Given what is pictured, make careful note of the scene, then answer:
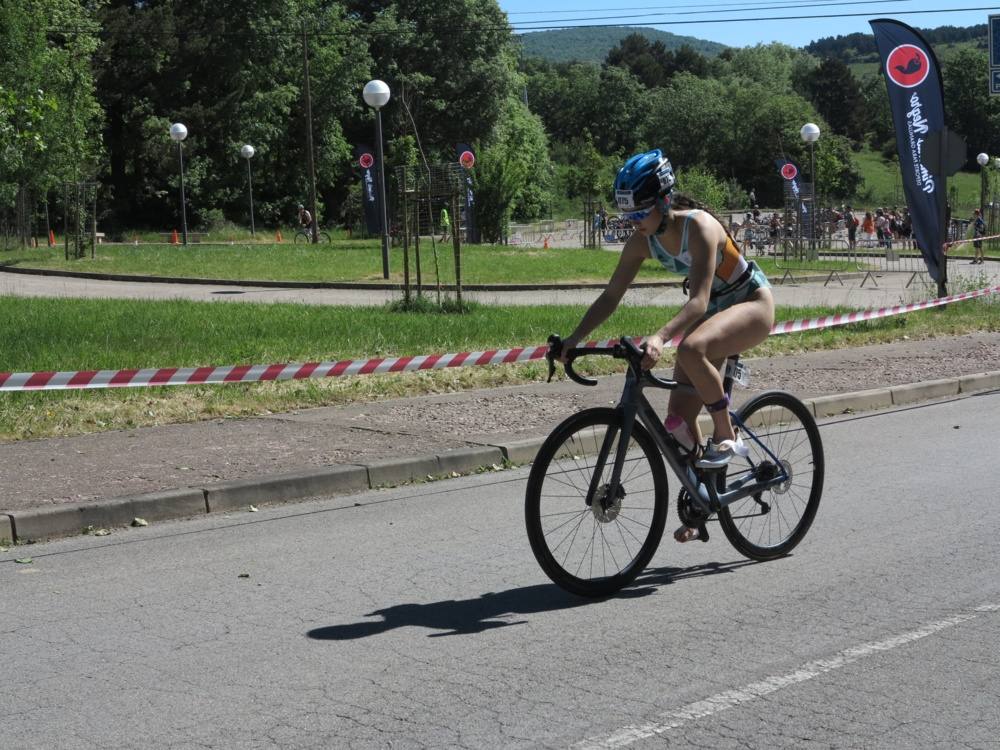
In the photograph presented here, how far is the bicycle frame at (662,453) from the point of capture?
582 centimetres

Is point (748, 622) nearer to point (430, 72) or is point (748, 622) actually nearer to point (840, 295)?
point (840, 295)

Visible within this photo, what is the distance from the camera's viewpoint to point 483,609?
583 cm

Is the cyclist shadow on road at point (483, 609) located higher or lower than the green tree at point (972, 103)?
lower

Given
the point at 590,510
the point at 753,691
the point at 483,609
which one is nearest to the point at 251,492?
the point at 483,609

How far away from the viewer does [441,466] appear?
30.8 feet

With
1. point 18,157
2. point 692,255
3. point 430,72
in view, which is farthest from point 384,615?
point 430,72

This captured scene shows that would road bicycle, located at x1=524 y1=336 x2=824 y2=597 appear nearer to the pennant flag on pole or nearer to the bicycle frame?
the bicycle frame

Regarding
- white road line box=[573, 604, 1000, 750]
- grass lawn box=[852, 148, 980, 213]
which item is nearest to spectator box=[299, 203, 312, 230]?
grass lawn box=[852, 148, 980, 213]

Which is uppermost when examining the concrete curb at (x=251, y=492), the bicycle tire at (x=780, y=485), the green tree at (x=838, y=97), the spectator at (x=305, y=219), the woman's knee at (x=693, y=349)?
the green tree at (x=838, y=97)

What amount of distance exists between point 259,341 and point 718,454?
10115mm

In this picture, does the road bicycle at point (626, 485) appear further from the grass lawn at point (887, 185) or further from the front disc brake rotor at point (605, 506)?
the grass lawn at point (887, 185)

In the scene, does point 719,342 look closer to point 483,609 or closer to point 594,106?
point 483,609

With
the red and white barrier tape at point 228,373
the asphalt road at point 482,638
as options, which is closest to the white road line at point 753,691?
the asphalt road at point 482,638

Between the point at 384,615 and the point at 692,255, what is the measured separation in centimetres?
210
